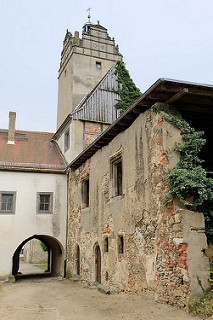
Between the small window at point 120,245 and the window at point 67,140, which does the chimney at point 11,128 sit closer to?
the window at point 67,140

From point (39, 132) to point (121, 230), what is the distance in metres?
12.9

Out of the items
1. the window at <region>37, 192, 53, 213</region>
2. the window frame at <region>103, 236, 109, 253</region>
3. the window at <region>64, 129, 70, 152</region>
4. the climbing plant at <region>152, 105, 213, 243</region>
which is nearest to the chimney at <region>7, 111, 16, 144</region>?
the window at <region>64, 129, 70, 152</region>

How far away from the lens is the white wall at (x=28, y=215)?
15203 mm

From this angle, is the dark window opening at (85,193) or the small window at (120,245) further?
the dark window opening at (85,193)

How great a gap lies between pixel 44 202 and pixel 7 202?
189 centimetres

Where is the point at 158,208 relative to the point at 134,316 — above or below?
above

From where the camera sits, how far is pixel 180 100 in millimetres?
8055

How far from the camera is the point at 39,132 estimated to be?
2109cm

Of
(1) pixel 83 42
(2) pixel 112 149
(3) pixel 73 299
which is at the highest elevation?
(1) pixel 83 42

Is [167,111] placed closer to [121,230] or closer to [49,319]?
[121,230]

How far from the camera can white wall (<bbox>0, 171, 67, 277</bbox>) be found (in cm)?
1520

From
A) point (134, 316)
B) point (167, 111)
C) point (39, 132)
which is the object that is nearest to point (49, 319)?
point (134, 316)

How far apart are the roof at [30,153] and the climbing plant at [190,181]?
33.7ft

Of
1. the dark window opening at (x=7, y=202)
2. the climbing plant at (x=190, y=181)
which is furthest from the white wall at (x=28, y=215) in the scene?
the climbing plant at (x=190, y=181)
